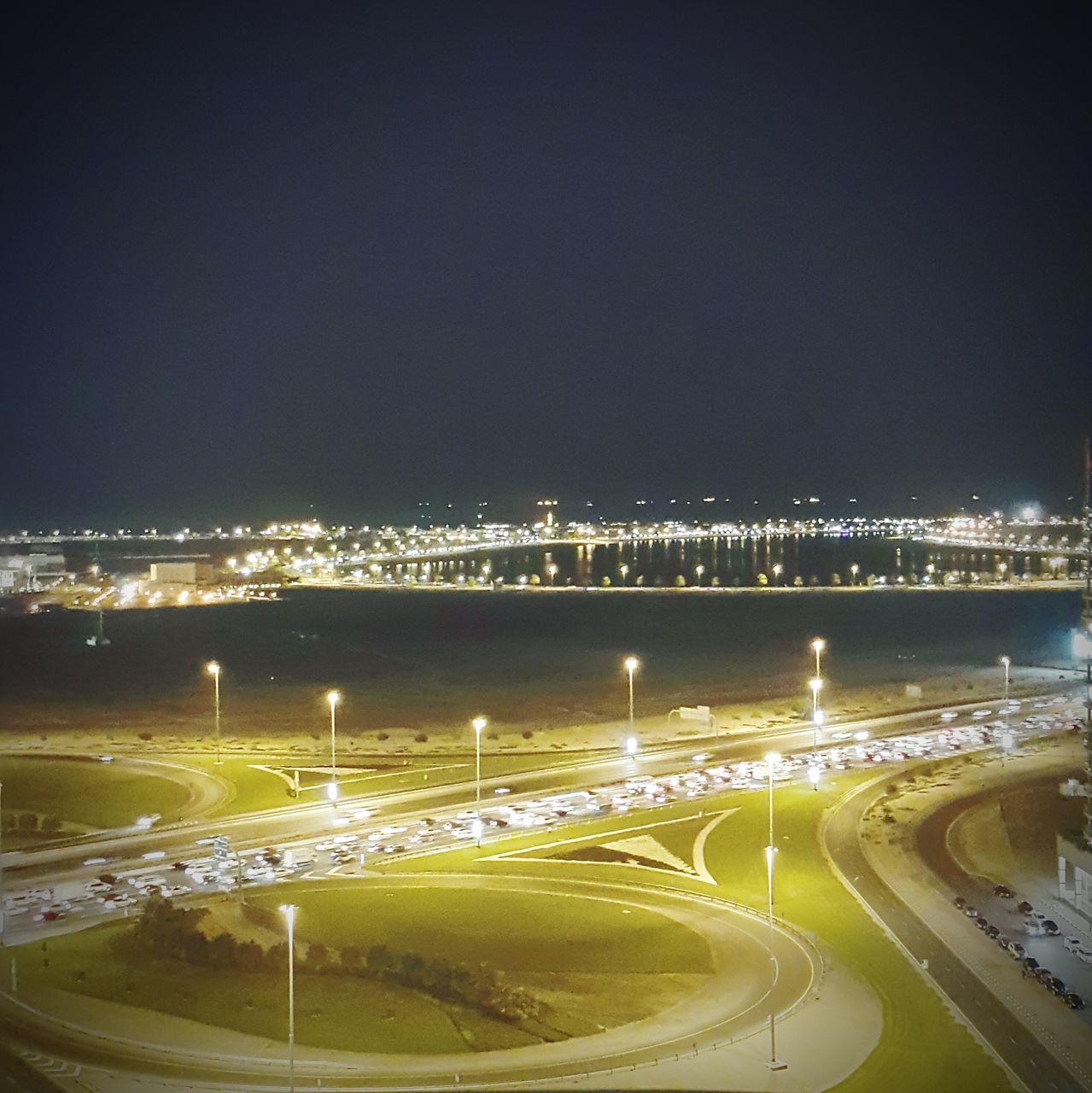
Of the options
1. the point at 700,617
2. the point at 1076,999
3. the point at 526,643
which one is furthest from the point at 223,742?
the point at 700,617

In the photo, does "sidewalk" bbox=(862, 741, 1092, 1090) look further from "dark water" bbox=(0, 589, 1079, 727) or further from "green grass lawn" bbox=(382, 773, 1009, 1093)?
"dark water" bbox=(0, 589, 1079, 727)

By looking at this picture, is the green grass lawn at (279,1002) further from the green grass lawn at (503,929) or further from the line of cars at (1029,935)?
the line of cars at (1029,935)

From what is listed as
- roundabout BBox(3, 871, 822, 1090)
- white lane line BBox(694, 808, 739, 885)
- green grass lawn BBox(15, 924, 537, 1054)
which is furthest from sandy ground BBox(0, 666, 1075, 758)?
roundabout BBox(3, 871, 822, 1090)

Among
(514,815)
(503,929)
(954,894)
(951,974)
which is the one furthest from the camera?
(514,815)

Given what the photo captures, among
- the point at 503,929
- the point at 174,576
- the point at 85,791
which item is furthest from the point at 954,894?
the point at 174,576

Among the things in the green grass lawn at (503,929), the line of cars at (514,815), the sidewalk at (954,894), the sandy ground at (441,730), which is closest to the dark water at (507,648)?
the sandy ground at (441,730)

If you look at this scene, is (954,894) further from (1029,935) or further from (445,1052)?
(445,1052)

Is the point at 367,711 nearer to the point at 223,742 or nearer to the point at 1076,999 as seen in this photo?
the point at 223,742
